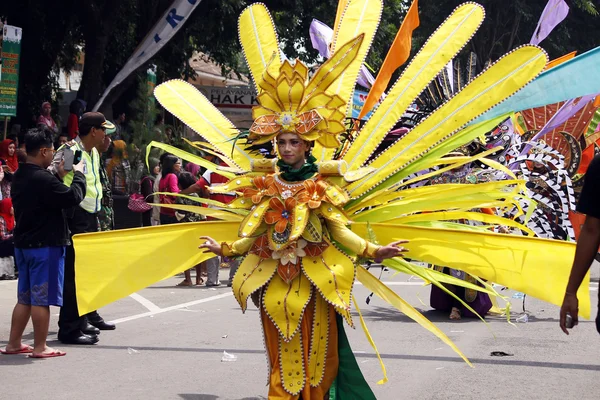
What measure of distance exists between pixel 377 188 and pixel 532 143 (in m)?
4.46

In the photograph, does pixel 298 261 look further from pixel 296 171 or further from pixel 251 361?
pixel 251 361

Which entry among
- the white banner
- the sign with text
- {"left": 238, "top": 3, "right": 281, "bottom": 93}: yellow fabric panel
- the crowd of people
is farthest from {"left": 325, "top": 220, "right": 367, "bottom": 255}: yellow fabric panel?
the sign with text

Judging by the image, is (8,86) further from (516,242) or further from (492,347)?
(516,242)

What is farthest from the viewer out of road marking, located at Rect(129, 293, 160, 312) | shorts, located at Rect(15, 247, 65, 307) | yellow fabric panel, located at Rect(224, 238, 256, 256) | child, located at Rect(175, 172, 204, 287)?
child, located at Rect(175, 172, 204, 287)

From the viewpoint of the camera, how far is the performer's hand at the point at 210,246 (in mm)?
5262

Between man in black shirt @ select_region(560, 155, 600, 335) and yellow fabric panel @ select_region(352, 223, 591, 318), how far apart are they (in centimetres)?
80

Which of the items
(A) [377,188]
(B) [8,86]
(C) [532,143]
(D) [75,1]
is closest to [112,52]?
(D) [75,1]

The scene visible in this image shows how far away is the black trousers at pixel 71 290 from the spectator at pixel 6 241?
4485 millimetres

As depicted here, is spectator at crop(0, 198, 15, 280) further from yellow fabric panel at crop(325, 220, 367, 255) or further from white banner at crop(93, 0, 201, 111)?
yellow fabric panel at crop(325, 220, 367, 255)

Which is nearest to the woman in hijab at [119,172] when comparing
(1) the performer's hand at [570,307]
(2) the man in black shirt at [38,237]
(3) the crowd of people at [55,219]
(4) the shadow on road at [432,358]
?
(3) the crowd of people at [55,219]

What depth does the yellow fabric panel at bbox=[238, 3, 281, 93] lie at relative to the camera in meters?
5.94

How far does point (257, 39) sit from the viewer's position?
19.8 ft

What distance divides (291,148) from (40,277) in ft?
9.37

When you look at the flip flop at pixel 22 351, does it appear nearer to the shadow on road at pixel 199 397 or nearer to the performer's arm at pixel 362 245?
the shadow on road at pixel 199 397
